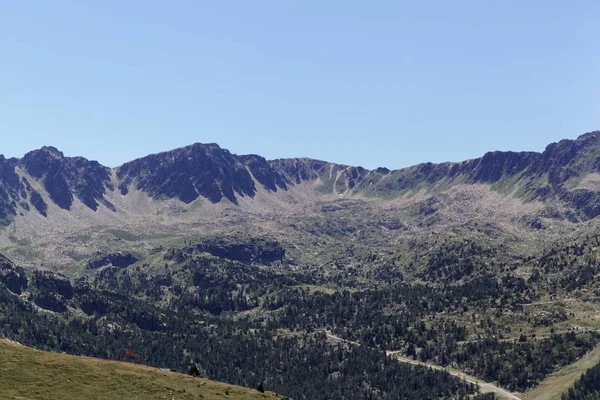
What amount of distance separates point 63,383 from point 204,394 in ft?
79.4

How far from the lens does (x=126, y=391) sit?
10250 centimetres

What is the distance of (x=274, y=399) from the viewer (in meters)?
118

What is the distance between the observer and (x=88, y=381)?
103 m

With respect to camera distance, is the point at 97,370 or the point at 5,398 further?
the point at 97,370

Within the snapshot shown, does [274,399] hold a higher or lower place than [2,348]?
lower

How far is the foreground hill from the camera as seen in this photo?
9806 cm

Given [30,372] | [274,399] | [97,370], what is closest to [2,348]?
[30,372]

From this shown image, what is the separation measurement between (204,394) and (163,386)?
7492 millimetres

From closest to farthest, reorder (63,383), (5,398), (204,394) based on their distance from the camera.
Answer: (5,398) < (63,383) < (204,394)

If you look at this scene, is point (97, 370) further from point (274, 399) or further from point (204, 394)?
point (274, 399)

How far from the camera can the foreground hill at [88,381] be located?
98062 millimetres

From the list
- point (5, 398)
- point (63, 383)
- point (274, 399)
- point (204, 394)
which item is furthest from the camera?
point (274, 399)

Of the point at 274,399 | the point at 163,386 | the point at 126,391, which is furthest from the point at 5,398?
the point at 274,399

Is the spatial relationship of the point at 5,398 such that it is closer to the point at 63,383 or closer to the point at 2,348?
the point at 63,383
